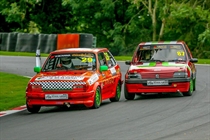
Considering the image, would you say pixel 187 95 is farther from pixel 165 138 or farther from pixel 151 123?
pixel 165 138

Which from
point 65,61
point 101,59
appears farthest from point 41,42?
point 65,61

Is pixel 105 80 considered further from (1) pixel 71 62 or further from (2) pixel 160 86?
(2) pixel 160 86

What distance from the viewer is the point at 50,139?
11.5 metres

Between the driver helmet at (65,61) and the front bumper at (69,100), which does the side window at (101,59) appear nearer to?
the driver helmet at (65,61)

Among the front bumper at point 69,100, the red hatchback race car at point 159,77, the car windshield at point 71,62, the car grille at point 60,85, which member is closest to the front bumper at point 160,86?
the red hatchback race car at point 159,77

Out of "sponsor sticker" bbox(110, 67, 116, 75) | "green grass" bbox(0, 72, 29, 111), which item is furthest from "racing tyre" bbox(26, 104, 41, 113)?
"sponsor sticker" bbox(110, 67, 116, 75)

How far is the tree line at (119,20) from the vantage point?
51.1 m

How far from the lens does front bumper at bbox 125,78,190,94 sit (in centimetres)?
1855

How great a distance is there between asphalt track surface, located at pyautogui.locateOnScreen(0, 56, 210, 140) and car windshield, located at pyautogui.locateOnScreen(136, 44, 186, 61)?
114 centimetres

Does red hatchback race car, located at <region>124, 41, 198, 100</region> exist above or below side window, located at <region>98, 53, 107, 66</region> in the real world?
below

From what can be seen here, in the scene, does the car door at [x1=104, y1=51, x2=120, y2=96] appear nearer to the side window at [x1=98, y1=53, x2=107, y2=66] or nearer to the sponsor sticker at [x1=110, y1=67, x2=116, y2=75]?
the sponsor sticker at [x1=110, y1=67, x2=116, y2=75]

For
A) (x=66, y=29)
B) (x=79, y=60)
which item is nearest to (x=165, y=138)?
(x=79, y=60)

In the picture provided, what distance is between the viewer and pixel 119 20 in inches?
2416

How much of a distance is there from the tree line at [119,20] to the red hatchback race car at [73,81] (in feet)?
98.4
